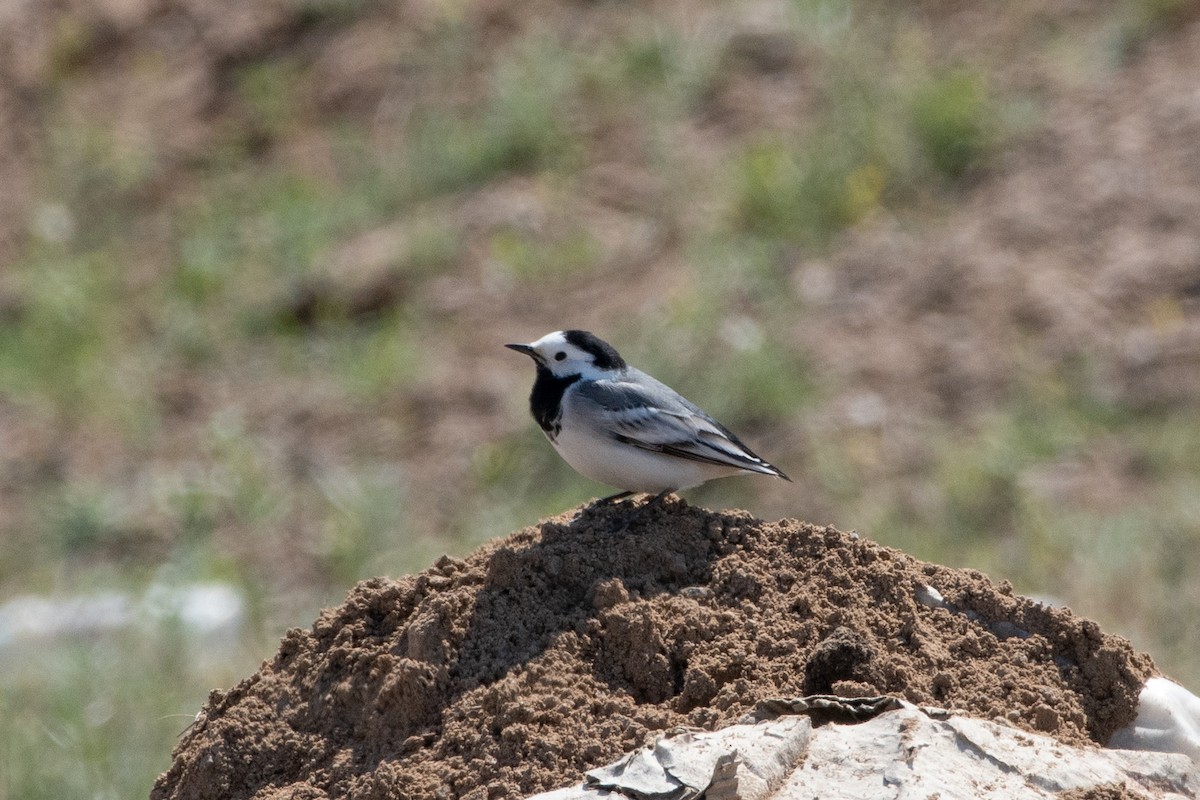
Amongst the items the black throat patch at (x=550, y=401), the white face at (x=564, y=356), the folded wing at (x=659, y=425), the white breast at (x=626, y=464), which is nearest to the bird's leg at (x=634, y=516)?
the white breast at (x=626, y=464)

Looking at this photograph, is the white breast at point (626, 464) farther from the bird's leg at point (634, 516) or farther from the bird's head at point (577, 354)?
the bird's leg at point (634, 516)

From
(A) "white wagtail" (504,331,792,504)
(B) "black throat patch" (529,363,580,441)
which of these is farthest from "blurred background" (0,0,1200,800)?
(A) "white wagtail" (504,331,792,504)

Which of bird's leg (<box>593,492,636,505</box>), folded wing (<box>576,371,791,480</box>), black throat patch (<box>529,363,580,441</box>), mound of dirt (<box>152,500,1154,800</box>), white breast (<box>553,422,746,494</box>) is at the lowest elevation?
mound of dirt (<box>152,500,1154,800</box>)

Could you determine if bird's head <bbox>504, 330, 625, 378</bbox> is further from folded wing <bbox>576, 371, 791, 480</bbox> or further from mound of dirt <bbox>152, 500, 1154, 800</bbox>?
mound of dirt <bbox>152, 500, 1154, 800</bbox>

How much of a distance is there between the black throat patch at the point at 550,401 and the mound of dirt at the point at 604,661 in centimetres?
114

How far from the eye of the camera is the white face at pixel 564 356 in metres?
6.46

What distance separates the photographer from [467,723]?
4418mm

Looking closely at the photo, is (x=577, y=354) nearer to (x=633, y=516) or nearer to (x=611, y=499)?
(x=611, y=499)

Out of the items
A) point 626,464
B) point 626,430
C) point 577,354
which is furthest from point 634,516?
point 577,354

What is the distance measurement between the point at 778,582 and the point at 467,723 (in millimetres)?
1025

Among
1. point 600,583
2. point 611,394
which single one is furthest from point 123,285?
point 600,583

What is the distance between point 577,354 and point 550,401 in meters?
0.24

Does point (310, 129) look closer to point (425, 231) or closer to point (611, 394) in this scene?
point (425, 231)

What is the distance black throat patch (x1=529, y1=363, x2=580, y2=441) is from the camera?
20.5 ft
